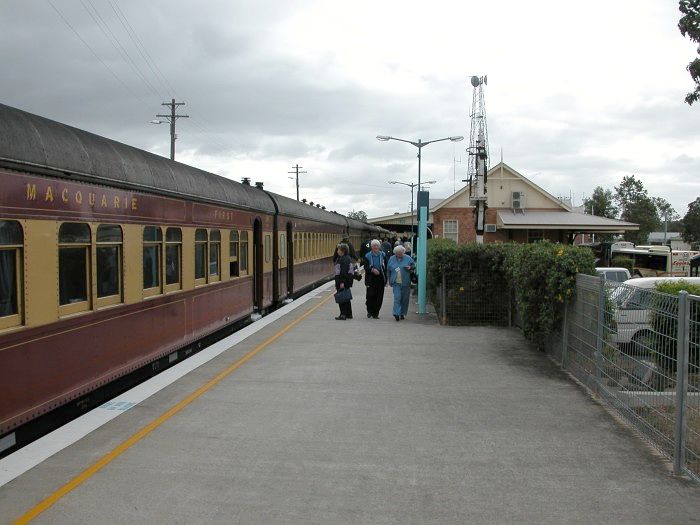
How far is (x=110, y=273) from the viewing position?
7.70 meters

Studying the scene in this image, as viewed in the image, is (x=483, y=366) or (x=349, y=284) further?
(x=349, y=284)

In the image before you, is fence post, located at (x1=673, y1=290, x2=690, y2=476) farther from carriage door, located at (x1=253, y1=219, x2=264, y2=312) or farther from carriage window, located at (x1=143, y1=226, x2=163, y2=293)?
carriage door, located at (x1=253, y1=219, x2=264, y2=312)

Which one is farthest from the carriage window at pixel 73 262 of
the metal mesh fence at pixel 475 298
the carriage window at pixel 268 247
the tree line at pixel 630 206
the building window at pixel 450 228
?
the tree line at pixel 630 206

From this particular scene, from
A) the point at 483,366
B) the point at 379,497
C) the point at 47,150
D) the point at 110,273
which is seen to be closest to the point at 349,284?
the point at 483,366

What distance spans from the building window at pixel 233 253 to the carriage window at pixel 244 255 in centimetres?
28

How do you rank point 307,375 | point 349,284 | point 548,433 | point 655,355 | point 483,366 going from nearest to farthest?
point 655,355 < point 548,433 < point 307,375 < point 483,366 < point 349,284

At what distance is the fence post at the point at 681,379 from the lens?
539 centimetres

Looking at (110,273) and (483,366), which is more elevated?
(110,273)

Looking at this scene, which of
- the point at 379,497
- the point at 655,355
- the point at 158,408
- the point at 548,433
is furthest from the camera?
the point at 158,408

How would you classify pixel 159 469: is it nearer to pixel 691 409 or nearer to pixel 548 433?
pixel 548 433

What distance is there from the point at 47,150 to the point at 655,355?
5.56 meters

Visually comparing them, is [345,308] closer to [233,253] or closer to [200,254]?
[233,253]

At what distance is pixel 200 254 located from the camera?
11.2m

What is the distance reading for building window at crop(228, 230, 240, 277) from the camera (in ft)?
43.4
